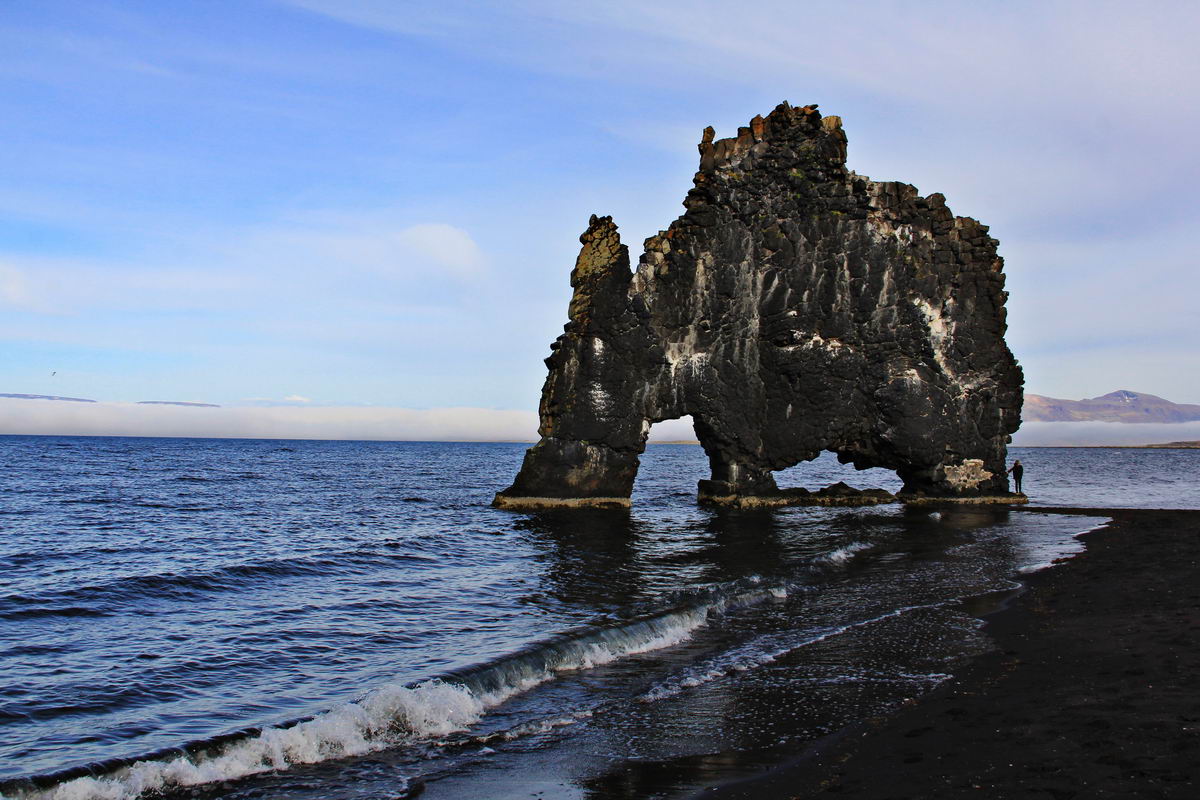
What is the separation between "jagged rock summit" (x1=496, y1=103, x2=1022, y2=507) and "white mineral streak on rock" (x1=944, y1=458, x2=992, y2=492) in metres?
0.07

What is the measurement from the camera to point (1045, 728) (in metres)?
8.24

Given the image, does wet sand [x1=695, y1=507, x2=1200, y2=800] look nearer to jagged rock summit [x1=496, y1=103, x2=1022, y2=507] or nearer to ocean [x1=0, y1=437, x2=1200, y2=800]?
ocean [x1=0, y1=437, x2=1200, y2=800]

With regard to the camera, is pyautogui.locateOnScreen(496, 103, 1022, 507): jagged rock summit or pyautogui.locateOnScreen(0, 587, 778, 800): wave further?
pyautogui.locateOnScreen(496, 103, 1022, 507): jagged rock summit

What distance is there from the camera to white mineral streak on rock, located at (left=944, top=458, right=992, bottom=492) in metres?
39.3

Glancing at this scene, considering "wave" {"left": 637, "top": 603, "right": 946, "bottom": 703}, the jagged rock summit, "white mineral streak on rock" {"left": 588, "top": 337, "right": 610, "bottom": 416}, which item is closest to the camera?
"wave" {"left": 637, "top": 603, "right": 946, "bottom": 703}

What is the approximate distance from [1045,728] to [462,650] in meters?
7.87

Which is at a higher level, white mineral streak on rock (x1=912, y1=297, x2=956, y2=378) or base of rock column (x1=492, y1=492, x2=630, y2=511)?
white mineral streak on rock (x1=912, y1=297, x2=956, y2=378)

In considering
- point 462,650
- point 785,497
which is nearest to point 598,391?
point 785,497

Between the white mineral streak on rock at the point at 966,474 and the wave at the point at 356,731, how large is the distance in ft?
98.8

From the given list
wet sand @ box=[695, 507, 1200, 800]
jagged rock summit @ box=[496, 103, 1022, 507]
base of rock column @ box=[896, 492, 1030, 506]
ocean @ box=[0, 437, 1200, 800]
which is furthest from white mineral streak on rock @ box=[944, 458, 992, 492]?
wet sand @ box=[695, 507, 1200, 800]

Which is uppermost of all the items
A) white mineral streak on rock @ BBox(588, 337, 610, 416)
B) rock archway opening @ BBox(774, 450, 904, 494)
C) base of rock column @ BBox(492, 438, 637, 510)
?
white mineral streak on rock @ BBox(588, 337, 610, 416)

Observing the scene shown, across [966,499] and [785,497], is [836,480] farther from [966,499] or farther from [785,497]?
[785,497]

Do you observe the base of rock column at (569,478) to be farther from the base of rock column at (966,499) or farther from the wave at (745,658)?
the wave at (745,658)

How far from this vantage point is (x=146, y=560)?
2158cm
